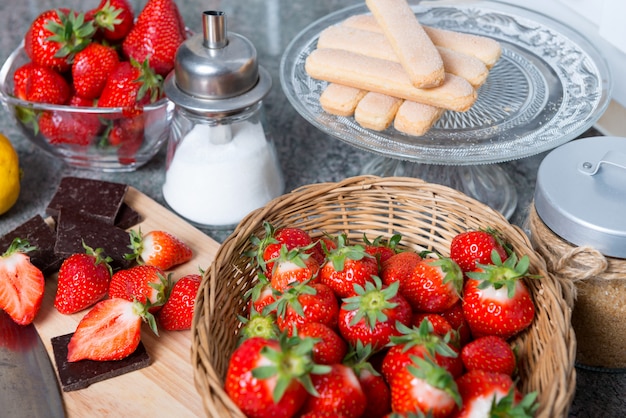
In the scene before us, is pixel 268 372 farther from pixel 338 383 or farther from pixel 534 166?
pixel 534 166

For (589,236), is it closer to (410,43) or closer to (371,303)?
(371,303)

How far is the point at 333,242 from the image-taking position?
0.88 meters

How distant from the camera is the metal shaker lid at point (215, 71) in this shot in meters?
0.96

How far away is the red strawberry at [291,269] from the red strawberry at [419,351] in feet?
0.43

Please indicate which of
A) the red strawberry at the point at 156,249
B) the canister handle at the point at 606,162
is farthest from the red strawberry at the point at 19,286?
the canister handle at the point at 606,162

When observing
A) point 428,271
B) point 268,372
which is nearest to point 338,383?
point 268,372

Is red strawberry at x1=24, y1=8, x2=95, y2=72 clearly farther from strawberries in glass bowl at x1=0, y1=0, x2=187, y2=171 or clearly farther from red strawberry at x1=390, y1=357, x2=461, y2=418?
red strawberry at x1=390, y1=357, x2=461, y2=418

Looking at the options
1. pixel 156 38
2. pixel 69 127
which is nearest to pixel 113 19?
pixel 156 38

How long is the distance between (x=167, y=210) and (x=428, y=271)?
1.56ft

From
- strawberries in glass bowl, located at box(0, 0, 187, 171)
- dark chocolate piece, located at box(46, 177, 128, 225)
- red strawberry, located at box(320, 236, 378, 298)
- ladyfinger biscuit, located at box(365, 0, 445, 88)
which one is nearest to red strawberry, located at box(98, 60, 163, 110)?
strawberries in glass bowl, located at box(0, 0, 187, 171)

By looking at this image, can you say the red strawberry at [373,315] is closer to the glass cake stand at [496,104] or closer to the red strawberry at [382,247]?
the red strawberry at [382,247]

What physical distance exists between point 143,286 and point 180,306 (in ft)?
0.17

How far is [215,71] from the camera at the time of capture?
957mm

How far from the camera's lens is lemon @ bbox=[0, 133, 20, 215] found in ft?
3.42
